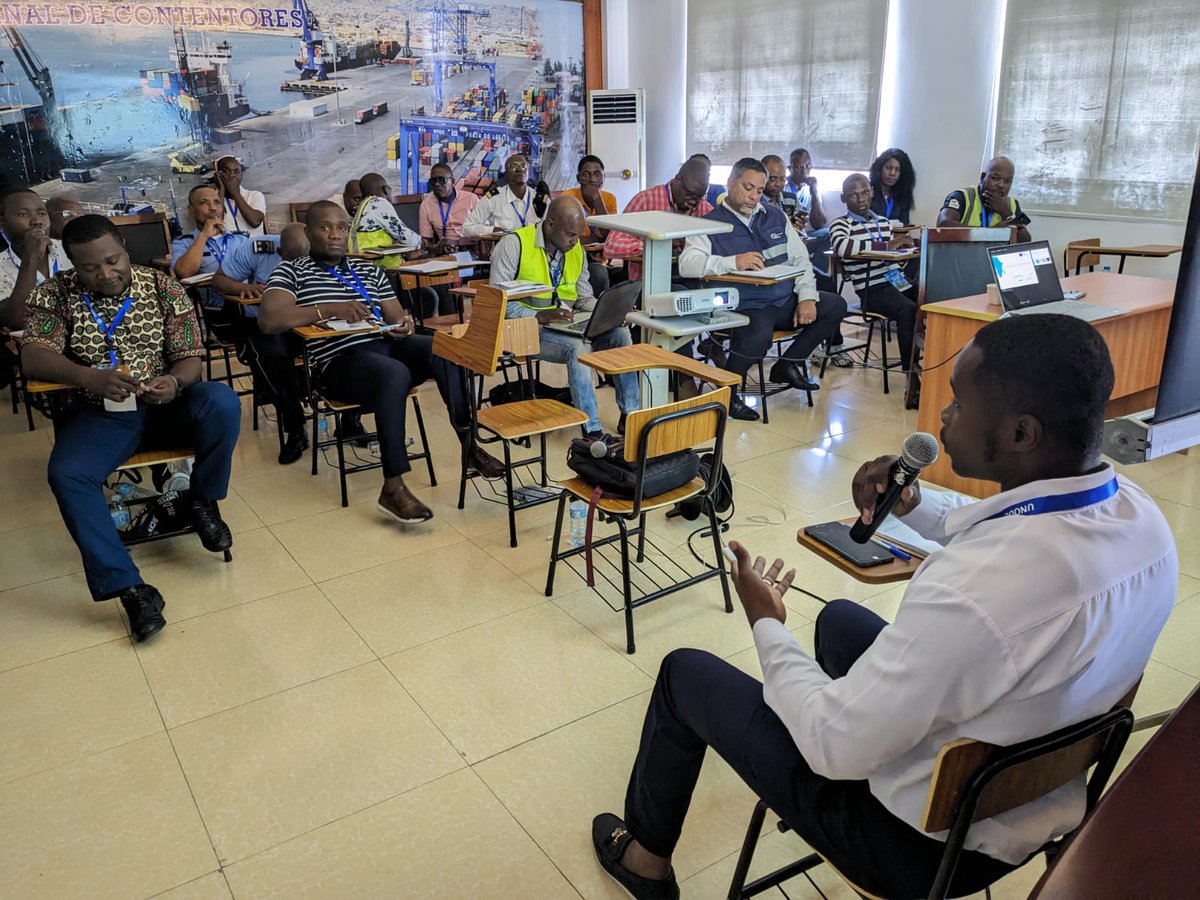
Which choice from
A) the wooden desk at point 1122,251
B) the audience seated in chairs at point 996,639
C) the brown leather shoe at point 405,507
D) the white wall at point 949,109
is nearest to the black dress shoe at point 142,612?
the brown leather shoe at point 405,507

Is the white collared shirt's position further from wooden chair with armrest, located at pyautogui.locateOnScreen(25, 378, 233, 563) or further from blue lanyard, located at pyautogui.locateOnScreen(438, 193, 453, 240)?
blue lanyard, located at pyautogui.locateOnScreen(438, 193, 453, 240)

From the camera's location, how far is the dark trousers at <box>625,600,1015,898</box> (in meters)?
1.22

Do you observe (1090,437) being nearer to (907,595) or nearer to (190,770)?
(907,595)

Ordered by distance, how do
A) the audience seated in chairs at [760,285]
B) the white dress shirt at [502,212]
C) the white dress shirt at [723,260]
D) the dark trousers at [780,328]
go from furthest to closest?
the white dress shirt at [502,212], the dark trousers at [780,328], the audience seated in chairs at [760,285], the white dress shirt at [723,260]

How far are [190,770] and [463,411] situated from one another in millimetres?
1975

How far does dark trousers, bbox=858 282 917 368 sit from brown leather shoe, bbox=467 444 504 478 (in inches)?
109

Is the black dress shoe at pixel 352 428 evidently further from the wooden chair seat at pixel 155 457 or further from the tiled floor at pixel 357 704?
the wooden chair seat at pixel 155 457

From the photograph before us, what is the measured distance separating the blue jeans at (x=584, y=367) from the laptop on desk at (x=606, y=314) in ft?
0.21

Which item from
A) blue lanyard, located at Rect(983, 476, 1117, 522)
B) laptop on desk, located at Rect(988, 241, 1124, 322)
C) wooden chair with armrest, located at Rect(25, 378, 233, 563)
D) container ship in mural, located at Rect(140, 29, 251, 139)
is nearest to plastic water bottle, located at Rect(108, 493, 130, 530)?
wooden chair with armrest, located at Rect(25, 378, 233, 563)

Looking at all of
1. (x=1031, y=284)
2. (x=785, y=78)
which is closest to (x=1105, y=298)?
(x=1031, y=284)

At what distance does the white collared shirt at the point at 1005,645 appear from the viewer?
1.02 meters

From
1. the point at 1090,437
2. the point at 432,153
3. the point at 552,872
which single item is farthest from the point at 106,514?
the point at 432,153

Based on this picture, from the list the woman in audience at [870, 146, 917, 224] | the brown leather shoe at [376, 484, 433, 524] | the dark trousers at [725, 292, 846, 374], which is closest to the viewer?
the brown leather shoe at [376, 484, 433, 524]

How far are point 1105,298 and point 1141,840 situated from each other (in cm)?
357
